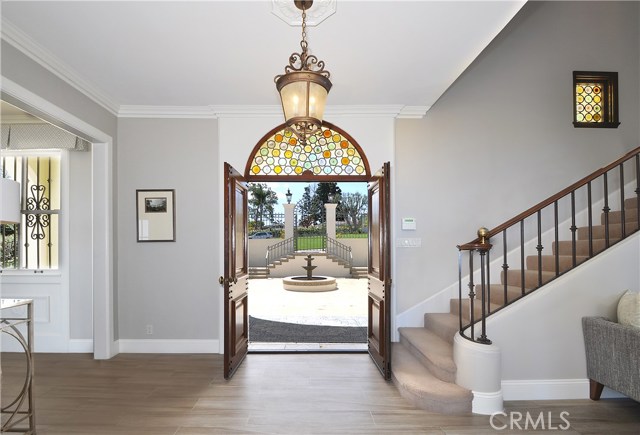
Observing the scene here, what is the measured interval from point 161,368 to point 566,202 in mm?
5181

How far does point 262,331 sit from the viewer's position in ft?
19.5

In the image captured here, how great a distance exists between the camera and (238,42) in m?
3.28

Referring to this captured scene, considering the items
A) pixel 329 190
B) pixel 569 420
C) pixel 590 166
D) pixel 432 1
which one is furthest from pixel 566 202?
pixel 329 190

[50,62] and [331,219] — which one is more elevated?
[50,62]

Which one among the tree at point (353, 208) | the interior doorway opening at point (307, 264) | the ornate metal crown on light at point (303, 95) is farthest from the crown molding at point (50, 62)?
the tree at point (353, 208)

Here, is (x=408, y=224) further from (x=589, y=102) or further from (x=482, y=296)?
(x=589, y=102)

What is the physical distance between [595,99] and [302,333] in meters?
5.06

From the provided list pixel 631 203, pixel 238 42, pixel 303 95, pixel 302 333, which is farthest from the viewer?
pixel 302 333

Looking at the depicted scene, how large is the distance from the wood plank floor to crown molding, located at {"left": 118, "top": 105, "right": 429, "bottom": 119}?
2946 mm

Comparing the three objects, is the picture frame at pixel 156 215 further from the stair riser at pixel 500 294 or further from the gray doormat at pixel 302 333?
the stair riser at pixel 500 294

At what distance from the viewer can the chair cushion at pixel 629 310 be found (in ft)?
10.3

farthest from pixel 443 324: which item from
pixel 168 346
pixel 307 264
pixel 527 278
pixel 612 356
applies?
pixel 307 264

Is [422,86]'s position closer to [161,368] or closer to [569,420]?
[569,420]

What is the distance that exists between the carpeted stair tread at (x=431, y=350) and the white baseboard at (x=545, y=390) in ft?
1.85
